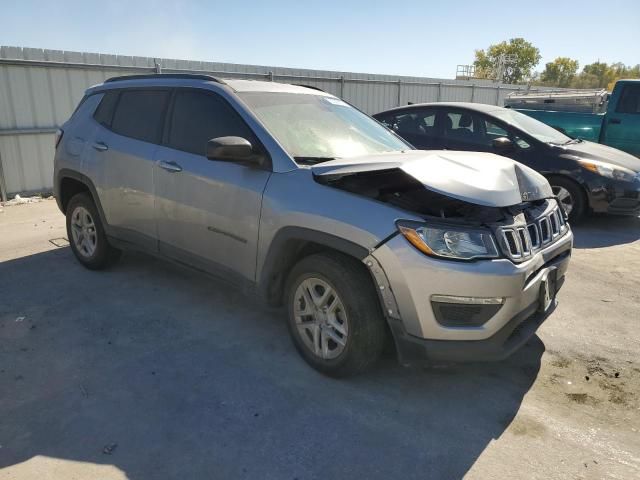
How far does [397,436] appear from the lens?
8.91 ft

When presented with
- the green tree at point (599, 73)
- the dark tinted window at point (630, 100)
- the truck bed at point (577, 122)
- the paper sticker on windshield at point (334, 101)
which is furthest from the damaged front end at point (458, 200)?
the green tree at point (599, 73)

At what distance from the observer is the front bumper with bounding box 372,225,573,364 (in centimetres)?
264

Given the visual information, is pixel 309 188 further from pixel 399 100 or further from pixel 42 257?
pixel 399 100

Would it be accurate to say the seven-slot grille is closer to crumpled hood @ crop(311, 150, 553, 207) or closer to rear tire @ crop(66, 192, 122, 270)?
crumpled hood @ crop(311, 150, 553, 207)

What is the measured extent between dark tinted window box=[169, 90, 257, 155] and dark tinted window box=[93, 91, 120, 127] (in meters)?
0.98

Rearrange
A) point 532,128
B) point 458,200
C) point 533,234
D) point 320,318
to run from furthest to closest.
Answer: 1. point 532,128
2. point 320,318
3. point 533,234
4. point 458,200

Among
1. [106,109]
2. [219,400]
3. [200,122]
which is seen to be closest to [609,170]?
[200,122]

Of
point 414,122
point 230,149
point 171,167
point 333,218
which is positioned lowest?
point 333,218

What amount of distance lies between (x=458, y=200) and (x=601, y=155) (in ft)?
17.3

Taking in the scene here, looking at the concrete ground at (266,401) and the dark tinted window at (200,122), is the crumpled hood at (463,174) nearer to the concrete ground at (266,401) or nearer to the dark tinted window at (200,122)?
the dark tinted window at (200,122)

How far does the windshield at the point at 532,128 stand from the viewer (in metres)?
7.09

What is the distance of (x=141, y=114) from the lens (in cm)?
442

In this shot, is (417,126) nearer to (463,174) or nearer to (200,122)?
(200,122)

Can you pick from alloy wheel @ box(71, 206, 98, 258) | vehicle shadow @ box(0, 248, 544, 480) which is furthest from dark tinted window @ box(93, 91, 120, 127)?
vehicle shadow @ box(0, 248, 544, 480)
